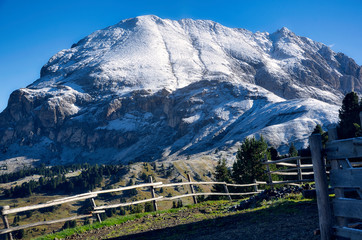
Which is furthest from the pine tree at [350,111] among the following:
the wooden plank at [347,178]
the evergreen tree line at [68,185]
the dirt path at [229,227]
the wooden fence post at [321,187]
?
the evergreen tree line at [68,185]

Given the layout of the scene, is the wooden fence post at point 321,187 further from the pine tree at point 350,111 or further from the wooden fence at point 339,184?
the pine tree at point 350,111

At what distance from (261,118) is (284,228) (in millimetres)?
186205

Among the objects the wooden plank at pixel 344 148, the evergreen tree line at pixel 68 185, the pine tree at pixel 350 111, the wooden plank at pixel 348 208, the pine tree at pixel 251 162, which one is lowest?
the evergreen tree line at pixel 68 185

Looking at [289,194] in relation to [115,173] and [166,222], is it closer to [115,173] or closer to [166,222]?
[166,222]

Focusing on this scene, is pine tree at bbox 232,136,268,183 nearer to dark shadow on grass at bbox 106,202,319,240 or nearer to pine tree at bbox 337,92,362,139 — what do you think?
pine tree at bbox 337,92,362,139

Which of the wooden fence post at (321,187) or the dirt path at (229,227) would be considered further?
the dirt path at (229,227)

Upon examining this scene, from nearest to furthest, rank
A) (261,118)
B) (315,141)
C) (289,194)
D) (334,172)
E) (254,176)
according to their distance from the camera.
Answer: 1. (334,172)
2. (315,141)
3. (289,194)
4. (254,176)
5. (261,118)

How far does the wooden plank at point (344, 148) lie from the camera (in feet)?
15.4

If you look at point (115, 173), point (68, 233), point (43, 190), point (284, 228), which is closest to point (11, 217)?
point (43, 190)

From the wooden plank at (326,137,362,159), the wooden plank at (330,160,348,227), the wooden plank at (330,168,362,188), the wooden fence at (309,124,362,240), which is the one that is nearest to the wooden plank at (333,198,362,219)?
the wooden fence at (309,124,362,240)

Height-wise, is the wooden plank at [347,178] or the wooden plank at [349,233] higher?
the wooden plank at [347,178]

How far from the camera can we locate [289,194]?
14680mm

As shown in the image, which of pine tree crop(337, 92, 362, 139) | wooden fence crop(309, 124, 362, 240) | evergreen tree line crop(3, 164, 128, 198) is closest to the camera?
wooden fence crop(309, 124, 362, 240)

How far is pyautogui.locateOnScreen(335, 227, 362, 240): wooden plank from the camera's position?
4.41m
